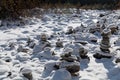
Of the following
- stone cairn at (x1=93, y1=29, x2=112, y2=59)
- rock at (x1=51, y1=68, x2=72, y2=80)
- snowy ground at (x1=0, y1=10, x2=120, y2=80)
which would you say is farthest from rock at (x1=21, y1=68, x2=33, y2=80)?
stone cairn at (x1=93, y1=29, x2=112, y2=59)

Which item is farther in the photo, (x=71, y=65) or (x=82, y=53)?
(x=82, y=53)

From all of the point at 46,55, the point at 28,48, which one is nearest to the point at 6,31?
the point at 28,48

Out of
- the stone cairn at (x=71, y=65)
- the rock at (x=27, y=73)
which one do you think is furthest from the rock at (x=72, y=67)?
the rock at (x=27, y=73)

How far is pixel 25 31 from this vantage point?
6750mm

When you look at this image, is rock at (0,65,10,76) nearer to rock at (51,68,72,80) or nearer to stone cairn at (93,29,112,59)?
rock at (51,68,72,80)

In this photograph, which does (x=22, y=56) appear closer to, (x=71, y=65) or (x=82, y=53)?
(x=82, y=53)

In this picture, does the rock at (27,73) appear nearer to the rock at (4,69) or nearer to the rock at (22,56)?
the rock at (4,69)

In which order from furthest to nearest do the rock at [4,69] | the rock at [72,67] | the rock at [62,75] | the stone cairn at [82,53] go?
the stone cairn at [82,53] → the rock at [4,69] → the rock at [72,67] → the rock at [62,75]

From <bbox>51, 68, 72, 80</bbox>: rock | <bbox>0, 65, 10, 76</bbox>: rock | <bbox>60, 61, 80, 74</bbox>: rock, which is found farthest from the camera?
<bbox>0, 65, 10, 76</bbox>: rock

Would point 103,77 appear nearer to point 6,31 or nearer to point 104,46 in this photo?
point 104,46

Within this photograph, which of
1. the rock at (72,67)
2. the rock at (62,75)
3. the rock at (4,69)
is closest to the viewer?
the rock at (62,75)

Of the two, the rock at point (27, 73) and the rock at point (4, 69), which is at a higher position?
the rock at point (4, 69)

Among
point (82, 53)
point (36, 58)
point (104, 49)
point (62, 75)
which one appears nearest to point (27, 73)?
point (62, 75)

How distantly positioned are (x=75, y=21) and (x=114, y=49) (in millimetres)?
3740
